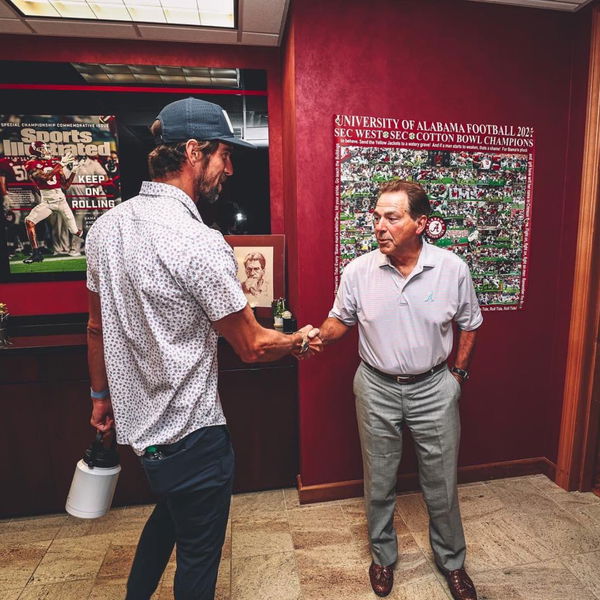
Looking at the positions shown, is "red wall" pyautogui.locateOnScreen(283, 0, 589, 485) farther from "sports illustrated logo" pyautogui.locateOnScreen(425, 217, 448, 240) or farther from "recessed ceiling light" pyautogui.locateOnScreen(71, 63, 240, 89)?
"sports illustrated logo" pyautogui.locateOnScreen(425, 217, 448, 240)

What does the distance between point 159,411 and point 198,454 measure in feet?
0.60

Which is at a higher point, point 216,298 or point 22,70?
point 22,70

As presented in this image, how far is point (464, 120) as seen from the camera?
2.47 metres

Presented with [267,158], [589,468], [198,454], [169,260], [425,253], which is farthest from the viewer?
[267,158]

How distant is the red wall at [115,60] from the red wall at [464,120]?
0.27 meters

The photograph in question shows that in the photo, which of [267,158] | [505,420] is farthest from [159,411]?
[505,420]

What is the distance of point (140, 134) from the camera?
2.73 metres

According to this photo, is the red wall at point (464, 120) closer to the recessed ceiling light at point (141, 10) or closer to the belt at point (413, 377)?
the recessed ceiling light at point (141, 10)

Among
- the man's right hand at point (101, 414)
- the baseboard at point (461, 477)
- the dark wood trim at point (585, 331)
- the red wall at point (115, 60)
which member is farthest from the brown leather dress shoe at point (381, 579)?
the red wall at point (115, 60)

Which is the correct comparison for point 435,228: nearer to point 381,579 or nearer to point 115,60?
point 381,579

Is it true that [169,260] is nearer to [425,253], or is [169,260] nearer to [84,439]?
[425,253]

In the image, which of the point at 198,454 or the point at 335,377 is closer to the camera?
the point at 198,454

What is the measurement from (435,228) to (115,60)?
229cm

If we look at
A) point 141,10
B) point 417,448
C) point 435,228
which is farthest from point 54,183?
point 417,448
